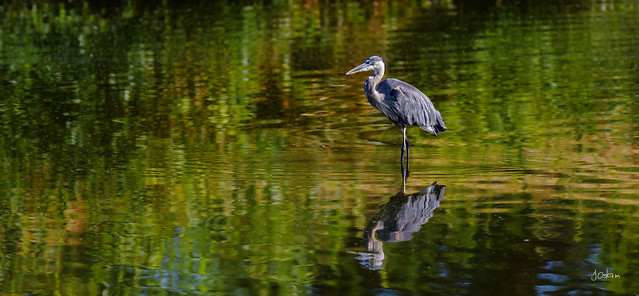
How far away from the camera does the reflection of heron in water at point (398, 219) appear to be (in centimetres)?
735

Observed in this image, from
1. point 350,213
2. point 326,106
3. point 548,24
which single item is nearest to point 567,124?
point 326,106

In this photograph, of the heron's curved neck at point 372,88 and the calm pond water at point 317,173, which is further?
the heron's curved neck at point 372,88

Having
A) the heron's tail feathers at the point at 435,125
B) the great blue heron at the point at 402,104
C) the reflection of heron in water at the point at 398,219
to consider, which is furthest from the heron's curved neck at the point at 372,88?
the reflection of heron in water at the point at 398,219

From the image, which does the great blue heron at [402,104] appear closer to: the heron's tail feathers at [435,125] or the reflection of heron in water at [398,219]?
the heron's tail feathers at [435,125]

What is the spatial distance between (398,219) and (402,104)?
280cm

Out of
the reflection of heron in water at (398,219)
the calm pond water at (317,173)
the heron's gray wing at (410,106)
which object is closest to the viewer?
the calm pond water at (317,173)

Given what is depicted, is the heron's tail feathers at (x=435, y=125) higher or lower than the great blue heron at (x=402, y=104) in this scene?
lower

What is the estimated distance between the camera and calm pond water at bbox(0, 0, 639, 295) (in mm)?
7012

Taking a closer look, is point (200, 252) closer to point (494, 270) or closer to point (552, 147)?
point (494, 270)

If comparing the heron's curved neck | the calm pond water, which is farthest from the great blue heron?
the calm pond water

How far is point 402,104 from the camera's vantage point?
35.7ft

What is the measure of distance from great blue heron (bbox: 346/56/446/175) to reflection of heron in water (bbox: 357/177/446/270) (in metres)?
1.44

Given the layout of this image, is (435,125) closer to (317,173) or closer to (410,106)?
(410,106)

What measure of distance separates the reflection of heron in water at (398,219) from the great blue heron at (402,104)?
4.71 ft
